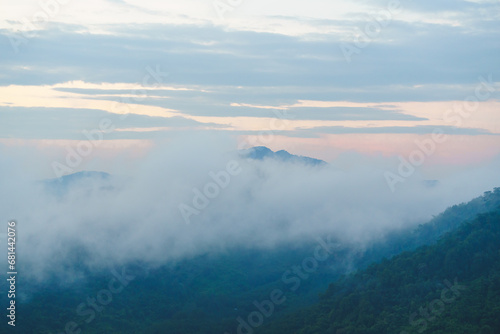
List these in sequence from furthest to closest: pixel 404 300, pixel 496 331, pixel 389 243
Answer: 1. pixel 389 243
2. pixel 404 300
3. pixel 496 331

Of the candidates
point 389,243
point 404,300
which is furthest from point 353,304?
point 389,243

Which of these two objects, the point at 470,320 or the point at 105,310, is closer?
the point at 470,320

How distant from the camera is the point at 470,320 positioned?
201 ft

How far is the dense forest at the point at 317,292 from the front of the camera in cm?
6812

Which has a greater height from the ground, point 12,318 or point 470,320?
point 12,318

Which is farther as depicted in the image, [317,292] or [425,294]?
[317,292]

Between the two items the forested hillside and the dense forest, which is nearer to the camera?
the forested hillside

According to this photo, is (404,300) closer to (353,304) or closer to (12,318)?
(353,304)

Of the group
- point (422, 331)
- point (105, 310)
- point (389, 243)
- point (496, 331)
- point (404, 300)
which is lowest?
point (496, 331)

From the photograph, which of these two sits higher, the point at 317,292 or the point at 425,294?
the point at 317,292

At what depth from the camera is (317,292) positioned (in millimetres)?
109625

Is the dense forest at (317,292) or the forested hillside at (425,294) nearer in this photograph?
the forested hillside at (425,294)

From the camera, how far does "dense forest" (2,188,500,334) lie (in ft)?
224

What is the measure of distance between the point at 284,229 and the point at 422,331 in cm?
11534
